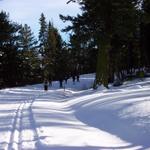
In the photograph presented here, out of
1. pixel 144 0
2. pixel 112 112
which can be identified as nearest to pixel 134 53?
pixel 144 0

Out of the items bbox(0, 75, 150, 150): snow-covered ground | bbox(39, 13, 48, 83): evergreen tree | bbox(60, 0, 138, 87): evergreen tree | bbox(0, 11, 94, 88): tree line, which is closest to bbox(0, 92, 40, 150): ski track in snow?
bbox(0, 75, 150, 150): snow-covered ground

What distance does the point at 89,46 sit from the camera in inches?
1962

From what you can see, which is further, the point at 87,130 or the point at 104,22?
the point at 104,22

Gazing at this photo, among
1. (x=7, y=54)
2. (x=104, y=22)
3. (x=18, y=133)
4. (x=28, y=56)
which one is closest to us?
(x=18, y=133)

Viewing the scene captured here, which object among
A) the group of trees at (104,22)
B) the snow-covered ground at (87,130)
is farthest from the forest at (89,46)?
the snow-covered ground at (87,130)

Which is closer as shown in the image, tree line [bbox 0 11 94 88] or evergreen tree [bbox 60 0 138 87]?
evergreen tree [bbox 60 0 138 87]

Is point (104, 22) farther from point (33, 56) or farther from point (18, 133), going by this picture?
point (33, 56)

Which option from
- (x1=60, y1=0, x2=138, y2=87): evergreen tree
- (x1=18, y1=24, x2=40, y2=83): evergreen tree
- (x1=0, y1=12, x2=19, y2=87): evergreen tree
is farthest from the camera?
(x1=18, y1=24, x2=40, y2=83): evergreen tree

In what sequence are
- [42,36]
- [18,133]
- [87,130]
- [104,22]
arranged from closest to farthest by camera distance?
[18,133] < [87,130] < [104,22] < [42,36]

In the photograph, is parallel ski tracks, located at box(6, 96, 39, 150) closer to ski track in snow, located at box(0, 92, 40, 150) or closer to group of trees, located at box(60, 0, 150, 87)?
ski track in snow, located at box(0, 92, 40, 150)

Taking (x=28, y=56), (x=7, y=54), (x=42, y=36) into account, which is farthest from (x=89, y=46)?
(x=42, y=36)

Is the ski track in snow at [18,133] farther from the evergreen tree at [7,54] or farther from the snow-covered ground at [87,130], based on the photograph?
the evergreen tree at [7,54]

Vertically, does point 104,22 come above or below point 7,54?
above

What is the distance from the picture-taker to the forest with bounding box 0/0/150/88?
3734cm
